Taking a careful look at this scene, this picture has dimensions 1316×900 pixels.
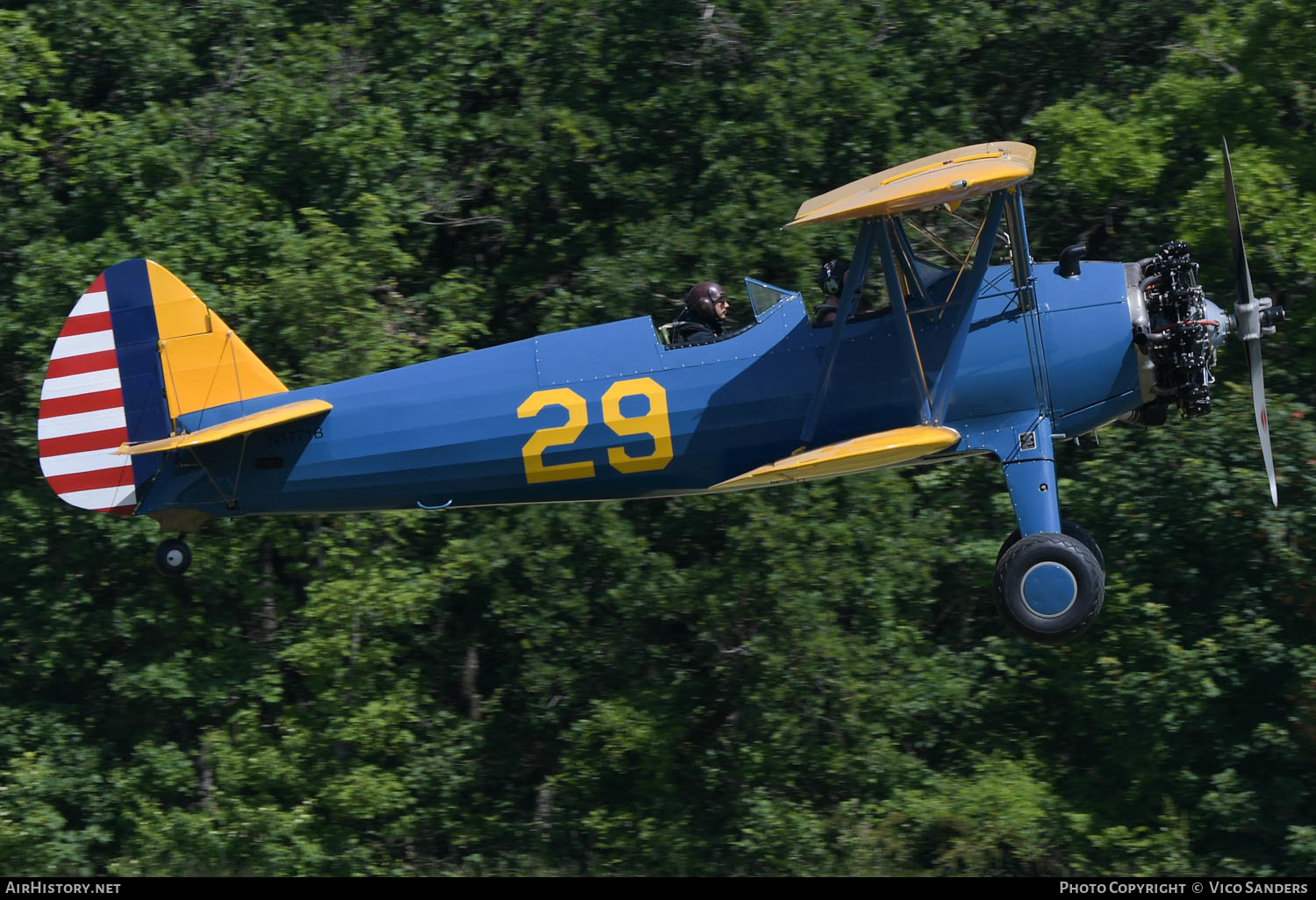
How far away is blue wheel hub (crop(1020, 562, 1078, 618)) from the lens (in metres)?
9.09

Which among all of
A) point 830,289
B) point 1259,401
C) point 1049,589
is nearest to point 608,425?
point 830,289

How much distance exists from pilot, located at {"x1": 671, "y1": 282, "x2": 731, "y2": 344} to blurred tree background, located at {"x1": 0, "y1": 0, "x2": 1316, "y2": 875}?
253 centimetres

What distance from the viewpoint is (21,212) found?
13664mm

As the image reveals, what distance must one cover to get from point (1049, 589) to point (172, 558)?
542cm

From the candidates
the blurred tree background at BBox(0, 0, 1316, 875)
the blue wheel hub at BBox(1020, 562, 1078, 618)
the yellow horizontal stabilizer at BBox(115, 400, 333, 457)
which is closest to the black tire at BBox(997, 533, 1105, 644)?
the blue wheel hub at BBox(1020, 562, 1078, 618)

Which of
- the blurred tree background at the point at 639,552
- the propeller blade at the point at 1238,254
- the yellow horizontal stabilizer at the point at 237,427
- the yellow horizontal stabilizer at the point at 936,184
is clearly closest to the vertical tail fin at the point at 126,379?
the yellow horizontal stabilizer at the point at 237,427

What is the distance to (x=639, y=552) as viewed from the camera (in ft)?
41.1

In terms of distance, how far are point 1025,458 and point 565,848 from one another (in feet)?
18.4

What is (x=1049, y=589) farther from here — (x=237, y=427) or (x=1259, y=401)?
(x=237, y=427)

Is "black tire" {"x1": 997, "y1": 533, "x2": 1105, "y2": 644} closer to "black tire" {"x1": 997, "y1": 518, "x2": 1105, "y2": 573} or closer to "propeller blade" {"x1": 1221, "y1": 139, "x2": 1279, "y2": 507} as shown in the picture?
"black tire" {"x1": 997, "y1": 518, "x2": 1105, "y2": 573}

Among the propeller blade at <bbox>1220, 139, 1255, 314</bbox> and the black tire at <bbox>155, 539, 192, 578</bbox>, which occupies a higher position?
the propeller blade at <bbox>1220, 139, 1255, 314</bbox>

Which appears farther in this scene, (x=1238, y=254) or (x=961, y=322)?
(x=1238, y=254)

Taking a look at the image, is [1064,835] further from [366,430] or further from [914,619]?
[366,430]

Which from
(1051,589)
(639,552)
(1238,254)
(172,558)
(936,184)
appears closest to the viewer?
(936,184)
